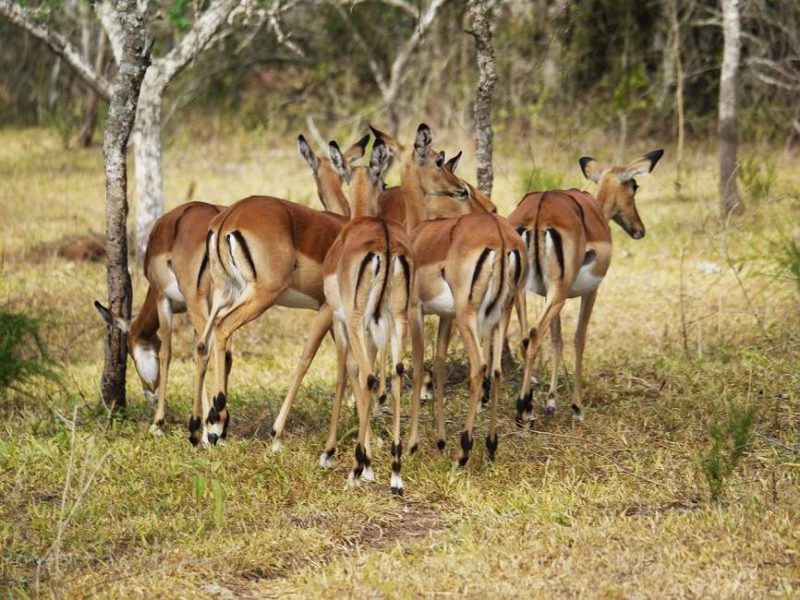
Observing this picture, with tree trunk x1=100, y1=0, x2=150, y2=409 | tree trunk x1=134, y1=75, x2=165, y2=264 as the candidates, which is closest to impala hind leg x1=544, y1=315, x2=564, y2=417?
tree trunk x1=100, y1=0, x2=150, y2=409

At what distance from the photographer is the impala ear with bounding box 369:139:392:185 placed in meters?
5.82

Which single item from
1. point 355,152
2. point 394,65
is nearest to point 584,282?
point 355,152

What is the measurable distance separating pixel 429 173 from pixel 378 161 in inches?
15.6

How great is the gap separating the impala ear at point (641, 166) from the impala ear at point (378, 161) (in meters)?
1.53

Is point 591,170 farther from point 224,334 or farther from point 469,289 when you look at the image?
point 224,334

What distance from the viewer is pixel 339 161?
5.86m

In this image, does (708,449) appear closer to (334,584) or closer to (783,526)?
(783,526)

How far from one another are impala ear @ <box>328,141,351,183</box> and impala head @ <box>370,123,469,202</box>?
0.93 feet

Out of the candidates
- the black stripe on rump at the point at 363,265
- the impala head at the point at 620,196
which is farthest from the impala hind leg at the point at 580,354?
the black stripe on rump at the point at 363,265

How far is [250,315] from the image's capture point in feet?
18.1

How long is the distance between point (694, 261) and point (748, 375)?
3232 millimetres

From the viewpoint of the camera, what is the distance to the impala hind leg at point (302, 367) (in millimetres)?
5480

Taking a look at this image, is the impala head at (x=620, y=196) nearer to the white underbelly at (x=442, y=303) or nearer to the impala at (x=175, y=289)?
the impala at (x=175, y=289)

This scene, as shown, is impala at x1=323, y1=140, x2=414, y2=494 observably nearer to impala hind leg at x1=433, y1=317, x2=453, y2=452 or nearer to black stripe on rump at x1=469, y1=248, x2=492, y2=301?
black stripe on rump at x1=469, y1=248, x2=492, y2=301
